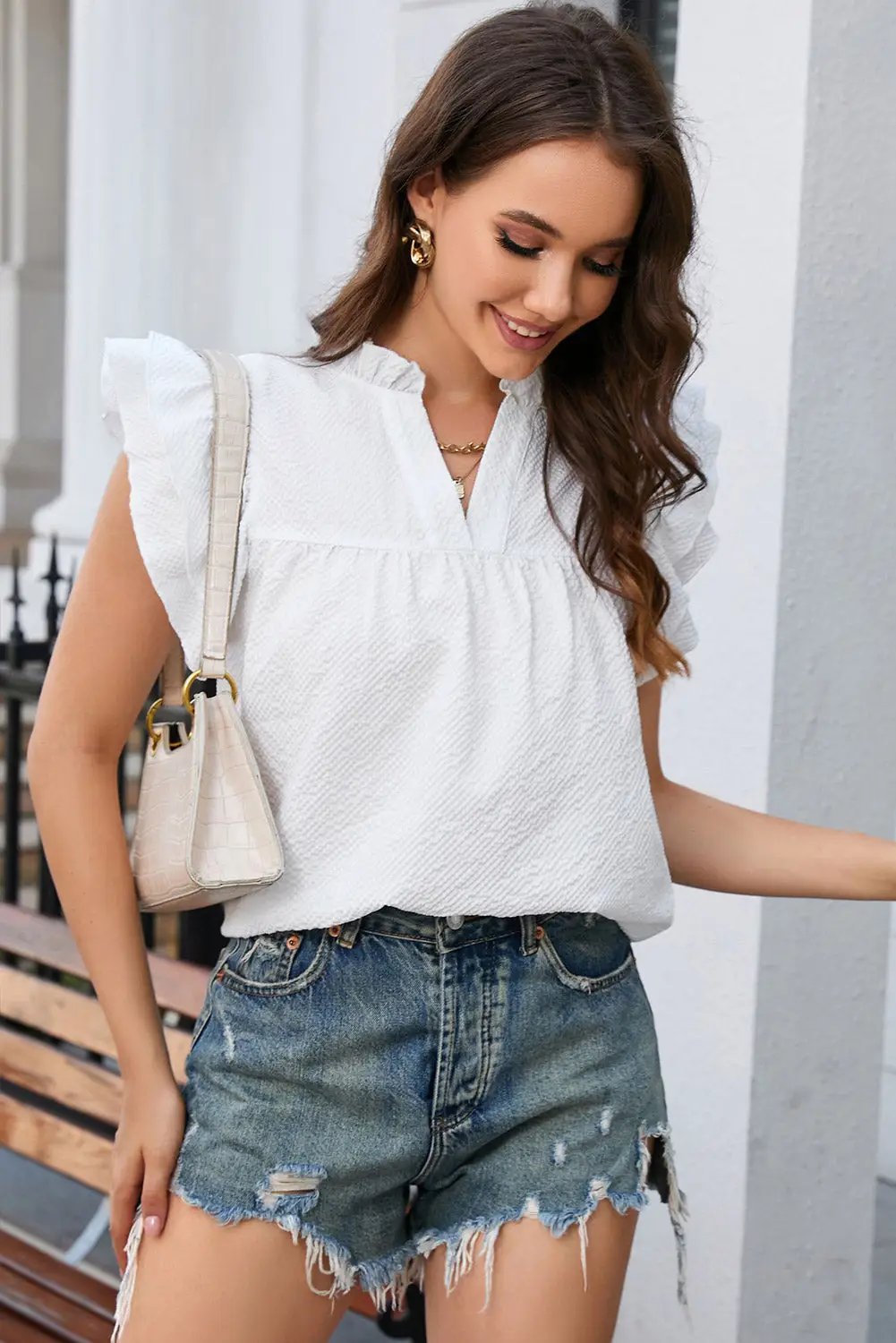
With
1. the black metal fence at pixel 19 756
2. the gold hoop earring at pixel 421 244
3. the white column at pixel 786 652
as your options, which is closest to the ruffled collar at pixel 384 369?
the gold hoop earring at pixel 421 244

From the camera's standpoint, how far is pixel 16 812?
4395mm

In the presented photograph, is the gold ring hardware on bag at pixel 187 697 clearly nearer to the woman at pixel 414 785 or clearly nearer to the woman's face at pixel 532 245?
the woman at pixel 414 785

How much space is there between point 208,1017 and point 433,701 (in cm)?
39

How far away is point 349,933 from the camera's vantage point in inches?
62.0

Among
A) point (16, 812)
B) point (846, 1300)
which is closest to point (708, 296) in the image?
point (846, 1300)

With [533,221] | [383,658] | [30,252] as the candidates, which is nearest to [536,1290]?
[383,658]

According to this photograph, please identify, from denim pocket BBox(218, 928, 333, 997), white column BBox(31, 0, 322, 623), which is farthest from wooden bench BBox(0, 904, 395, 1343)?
white column BBox(31, 0, 322, 623)

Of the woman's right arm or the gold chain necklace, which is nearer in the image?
the woman's right arm

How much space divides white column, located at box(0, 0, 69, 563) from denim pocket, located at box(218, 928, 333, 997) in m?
7.33

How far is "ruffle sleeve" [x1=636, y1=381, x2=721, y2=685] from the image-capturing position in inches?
72.9

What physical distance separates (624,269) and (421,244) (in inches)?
8.7

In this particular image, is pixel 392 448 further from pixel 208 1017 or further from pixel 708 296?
pixel 708 296

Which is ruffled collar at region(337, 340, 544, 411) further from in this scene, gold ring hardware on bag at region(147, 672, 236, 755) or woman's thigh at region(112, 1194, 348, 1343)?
woman's thigh at region(112, 1194, 348, 1343)

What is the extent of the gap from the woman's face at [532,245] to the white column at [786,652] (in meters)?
1.01
